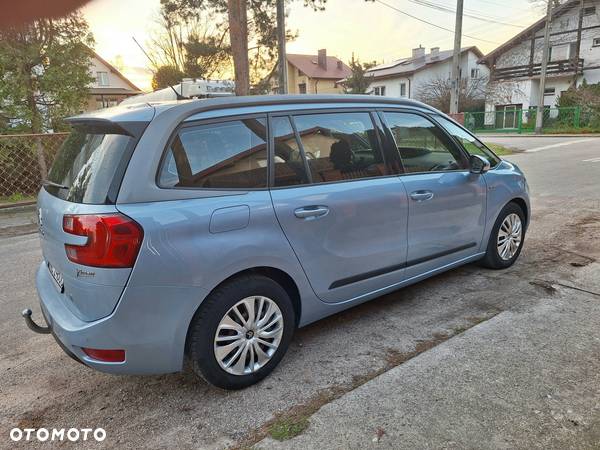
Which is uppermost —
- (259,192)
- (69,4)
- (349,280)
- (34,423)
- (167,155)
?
(69,4)

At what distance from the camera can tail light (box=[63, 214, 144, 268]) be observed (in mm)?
2199

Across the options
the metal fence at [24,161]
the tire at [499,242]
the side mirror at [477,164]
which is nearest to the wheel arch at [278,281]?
the side mirror at [477,164]

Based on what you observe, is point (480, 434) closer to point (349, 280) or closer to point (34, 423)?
point (349, 280)

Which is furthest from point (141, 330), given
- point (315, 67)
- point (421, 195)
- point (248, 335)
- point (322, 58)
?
point (322, 58)

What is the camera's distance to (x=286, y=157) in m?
2.83

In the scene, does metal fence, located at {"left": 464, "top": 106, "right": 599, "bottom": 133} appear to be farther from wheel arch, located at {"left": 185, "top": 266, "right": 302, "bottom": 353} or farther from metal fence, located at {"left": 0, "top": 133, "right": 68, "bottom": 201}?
wheel arch, located at {"left": 185, "top": 266, "right": 302, "bottom": 353}

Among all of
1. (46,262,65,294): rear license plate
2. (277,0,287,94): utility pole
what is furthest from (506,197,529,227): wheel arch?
(277,0,287,94): utility pole

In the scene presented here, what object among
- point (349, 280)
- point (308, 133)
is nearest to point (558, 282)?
point (349, 280)

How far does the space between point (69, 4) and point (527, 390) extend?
251 inches

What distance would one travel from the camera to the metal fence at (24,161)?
906 centimetres

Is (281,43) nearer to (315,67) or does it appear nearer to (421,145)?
(421,145)

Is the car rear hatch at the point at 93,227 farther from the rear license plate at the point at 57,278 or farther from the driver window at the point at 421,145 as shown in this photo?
the driver window at the point at 421,145

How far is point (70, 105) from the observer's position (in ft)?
35.0

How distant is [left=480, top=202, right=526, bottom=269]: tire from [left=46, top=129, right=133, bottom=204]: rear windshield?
3314 millimetres
